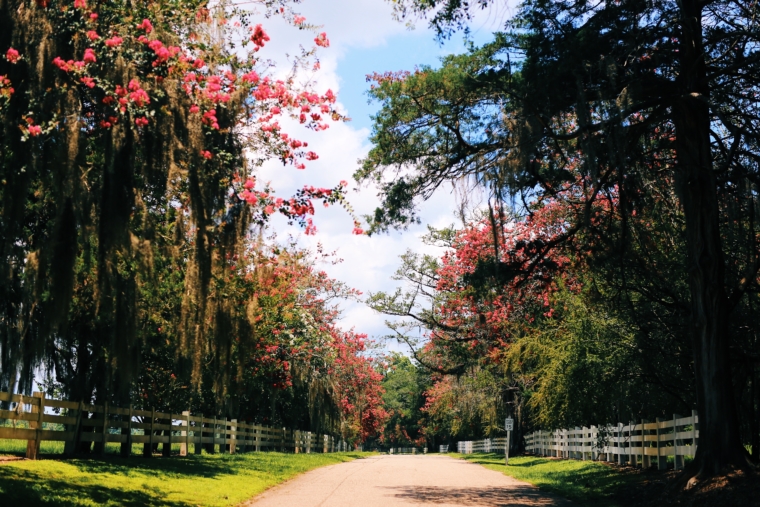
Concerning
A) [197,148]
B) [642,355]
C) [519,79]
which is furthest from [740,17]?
[197,148]

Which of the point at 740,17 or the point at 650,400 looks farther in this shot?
the point at 650,400

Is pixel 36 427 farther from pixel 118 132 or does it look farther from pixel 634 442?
pixel 634 442

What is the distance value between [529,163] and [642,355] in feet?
16.6

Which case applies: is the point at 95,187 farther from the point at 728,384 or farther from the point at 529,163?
the point at 728,384

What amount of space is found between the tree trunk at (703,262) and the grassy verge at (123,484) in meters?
7.22

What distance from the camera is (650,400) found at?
51.4 feet

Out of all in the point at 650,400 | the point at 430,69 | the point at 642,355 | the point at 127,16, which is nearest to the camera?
the point at 127,16

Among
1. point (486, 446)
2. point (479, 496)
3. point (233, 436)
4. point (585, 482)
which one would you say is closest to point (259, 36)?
point (479, 496)

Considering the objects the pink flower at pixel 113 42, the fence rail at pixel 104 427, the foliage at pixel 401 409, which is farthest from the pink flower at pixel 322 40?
the foliage at pixel 401 409

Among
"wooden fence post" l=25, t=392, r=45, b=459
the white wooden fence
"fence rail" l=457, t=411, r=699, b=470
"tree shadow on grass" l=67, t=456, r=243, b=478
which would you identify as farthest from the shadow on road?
the white wooden fence

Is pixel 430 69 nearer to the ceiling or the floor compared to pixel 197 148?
nearer to the ceiling

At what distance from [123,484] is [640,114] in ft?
32.6

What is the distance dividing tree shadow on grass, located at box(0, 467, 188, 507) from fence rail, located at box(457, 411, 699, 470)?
9.11 m

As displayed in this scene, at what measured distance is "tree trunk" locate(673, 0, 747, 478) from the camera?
400 inches
